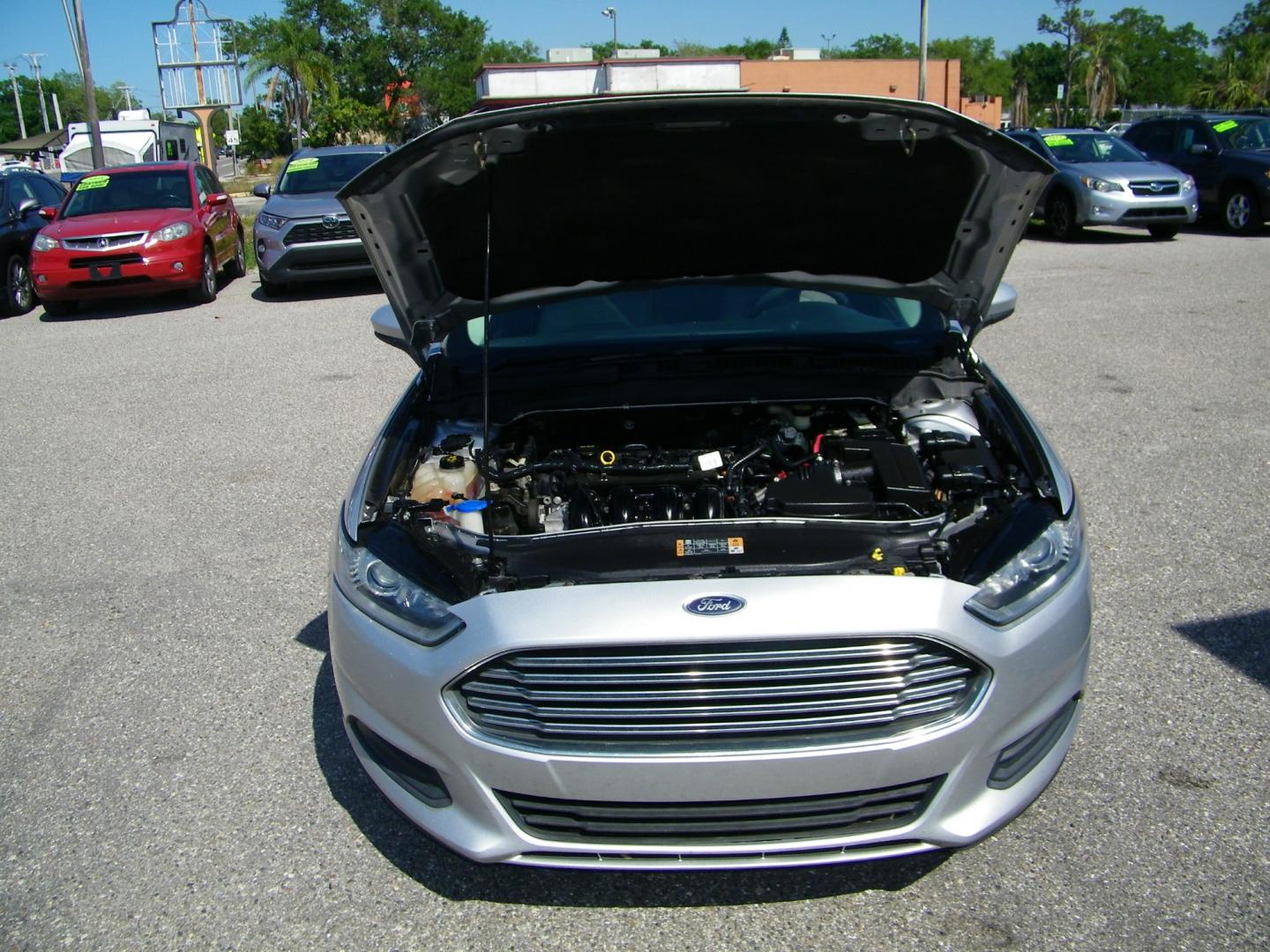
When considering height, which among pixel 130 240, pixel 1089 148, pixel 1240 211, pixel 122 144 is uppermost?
pixel 122 144

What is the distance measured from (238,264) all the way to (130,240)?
9.86 ft

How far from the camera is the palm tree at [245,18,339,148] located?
47.8 metres

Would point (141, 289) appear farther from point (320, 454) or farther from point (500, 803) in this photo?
point (500, 803)

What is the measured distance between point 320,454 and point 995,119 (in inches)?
2098

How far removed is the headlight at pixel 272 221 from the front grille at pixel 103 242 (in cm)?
134

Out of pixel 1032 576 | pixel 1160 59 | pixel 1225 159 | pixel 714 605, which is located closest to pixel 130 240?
pixel 714 605

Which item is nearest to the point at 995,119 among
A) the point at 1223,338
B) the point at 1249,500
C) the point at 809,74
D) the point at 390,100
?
the point at 809,74

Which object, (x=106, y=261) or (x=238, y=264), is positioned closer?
(x=106, y=261)

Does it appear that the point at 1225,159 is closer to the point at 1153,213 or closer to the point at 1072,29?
the point at 1153,213

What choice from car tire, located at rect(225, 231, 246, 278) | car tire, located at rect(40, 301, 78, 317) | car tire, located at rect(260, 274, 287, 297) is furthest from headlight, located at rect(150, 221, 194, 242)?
car tire, located at rect(225, 231, 246, 278)

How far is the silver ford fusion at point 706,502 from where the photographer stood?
7.60 feet

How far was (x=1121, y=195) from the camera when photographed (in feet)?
47.4

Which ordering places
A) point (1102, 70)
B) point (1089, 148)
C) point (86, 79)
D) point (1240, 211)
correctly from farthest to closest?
point (1102, 70) → point (86, 79) → point (1089, 148) → point (1240, 211)

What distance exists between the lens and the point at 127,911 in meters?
2.73
